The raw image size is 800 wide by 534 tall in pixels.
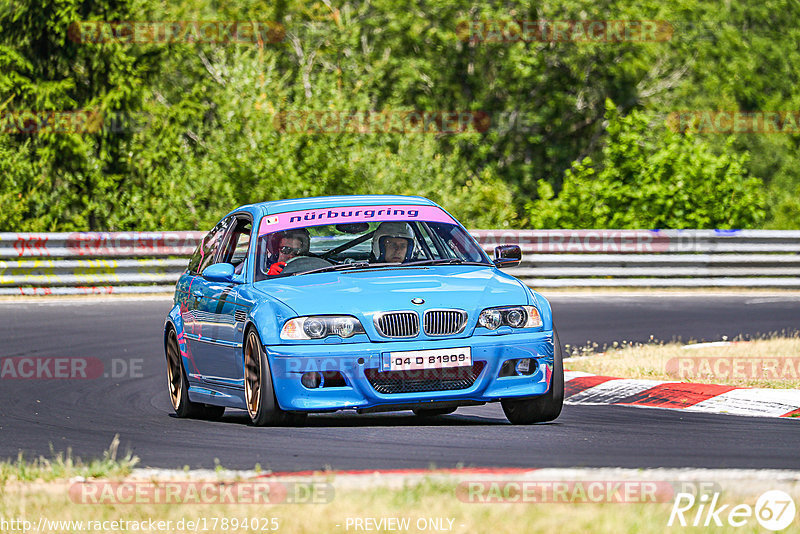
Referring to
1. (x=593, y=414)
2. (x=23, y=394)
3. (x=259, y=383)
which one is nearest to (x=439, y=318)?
(x=259, y=383)

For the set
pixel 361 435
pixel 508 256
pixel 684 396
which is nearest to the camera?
pixel 361 435

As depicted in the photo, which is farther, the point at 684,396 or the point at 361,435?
the point at 684,396

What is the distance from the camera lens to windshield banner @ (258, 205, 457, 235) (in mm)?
9797

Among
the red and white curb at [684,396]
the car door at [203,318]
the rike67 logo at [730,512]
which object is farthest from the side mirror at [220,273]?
the rike67 logo at [730,512]

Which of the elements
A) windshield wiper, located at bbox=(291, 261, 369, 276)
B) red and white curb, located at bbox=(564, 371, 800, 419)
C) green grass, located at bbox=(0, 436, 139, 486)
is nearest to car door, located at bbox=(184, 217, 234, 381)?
windshield wiper, located at bbox=(291, 261, 369, 276)

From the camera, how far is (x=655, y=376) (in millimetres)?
11773

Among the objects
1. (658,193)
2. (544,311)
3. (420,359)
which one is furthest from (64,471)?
(658,193)

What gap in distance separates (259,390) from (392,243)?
1.70 meters

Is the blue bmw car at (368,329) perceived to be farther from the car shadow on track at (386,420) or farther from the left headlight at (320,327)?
the car shadow on track at (386,420)

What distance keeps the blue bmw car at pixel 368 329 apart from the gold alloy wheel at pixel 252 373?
10mm

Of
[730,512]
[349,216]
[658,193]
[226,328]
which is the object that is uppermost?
[349,216]

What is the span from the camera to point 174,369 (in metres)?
10.7

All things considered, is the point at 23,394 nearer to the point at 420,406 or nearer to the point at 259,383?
the point at 259,383

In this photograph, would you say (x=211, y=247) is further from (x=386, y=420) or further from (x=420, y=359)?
(x=420, y=359)
